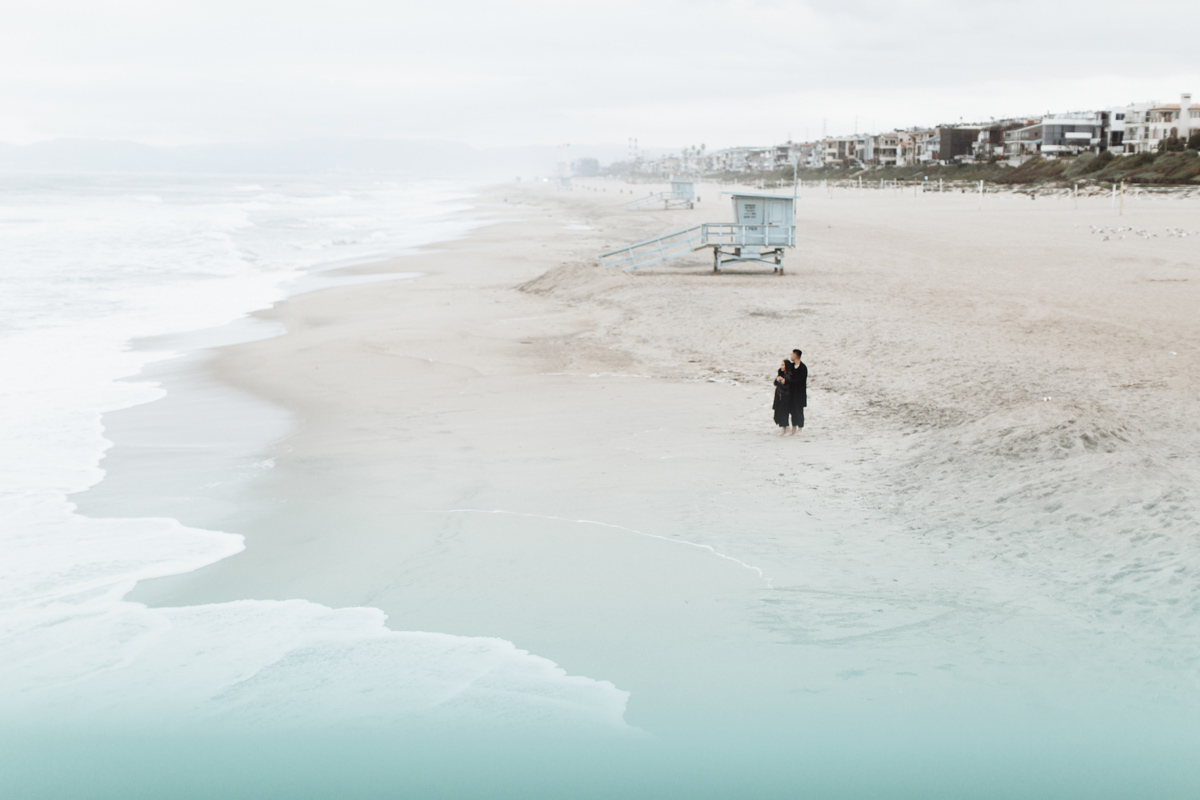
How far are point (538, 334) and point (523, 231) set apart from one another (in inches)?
1105

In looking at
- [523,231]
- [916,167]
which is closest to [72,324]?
[523,231]

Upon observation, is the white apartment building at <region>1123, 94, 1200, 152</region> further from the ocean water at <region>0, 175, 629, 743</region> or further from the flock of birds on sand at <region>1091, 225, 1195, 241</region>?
the ocean water at <region>0, 175, 629, 743</region>

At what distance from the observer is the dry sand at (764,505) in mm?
5453

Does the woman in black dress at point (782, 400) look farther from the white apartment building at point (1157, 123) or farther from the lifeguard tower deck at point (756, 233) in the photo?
the white apartment building at point (1157, 123)

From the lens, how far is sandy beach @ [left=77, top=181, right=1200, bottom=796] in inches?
209

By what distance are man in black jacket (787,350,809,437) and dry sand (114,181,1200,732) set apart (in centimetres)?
33

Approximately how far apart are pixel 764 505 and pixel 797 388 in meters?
2.00

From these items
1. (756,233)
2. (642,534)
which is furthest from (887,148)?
(642,534)

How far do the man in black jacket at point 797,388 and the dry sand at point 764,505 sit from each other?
33cm

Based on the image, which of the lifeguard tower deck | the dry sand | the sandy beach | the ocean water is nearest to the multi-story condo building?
the lifeguard tower deck

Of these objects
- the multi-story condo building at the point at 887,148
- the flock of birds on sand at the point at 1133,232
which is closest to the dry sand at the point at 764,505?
the flock of birds on sand at the point at 1133,232

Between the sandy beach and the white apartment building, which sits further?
the white apartment building

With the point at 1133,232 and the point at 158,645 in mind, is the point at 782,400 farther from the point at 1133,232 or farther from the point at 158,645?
the point at 1133,232

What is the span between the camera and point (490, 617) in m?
6.03
